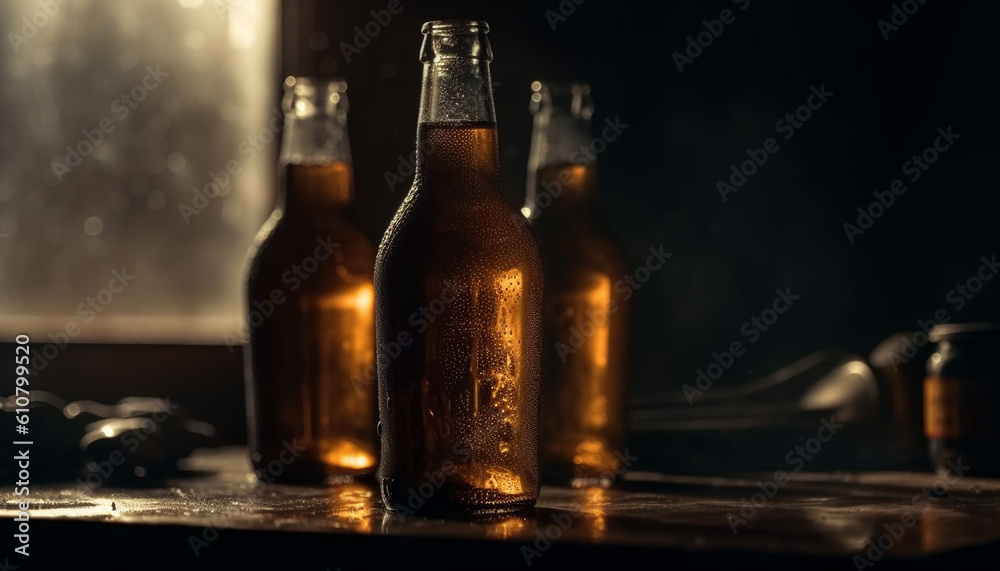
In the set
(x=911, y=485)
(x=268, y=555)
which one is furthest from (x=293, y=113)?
(x=911, y=485)

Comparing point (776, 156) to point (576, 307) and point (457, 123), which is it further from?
point (457, 123)

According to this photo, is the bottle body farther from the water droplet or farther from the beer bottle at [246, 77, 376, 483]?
the water droplet

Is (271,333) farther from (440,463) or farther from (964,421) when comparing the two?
(964,421)

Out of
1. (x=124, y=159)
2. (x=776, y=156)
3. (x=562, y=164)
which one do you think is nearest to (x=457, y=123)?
(x=562, y=164)

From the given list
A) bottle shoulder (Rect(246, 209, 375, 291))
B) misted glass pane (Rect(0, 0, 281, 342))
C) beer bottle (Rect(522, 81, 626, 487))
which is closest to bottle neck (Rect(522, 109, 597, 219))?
beer bottle (Rect(522, 81, 626, 487))

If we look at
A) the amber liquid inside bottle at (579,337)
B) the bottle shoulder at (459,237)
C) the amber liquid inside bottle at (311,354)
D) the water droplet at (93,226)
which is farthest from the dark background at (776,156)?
the water droplet at (93,226)

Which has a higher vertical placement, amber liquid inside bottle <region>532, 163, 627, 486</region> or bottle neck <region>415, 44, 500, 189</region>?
bottle neck <region>415, 44, 500, 189</region>
